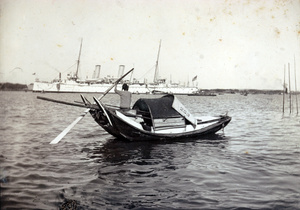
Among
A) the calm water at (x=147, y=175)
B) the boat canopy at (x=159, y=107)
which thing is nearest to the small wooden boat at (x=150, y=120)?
the boat canopy at (x=159, y=107)

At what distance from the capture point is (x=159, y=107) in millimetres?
11281

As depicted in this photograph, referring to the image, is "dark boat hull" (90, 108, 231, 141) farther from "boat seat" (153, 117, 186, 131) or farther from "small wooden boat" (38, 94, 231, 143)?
"boat seat" (153, 117, 186, 131)

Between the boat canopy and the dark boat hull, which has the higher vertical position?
the boat canopy

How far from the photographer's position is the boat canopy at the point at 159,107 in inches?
436

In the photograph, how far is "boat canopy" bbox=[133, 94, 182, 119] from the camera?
36.3 feet

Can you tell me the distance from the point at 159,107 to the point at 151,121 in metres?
0.83

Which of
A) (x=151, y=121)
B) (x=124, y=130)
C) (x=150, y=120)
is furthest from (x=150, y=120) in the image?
(x=124, y=130)

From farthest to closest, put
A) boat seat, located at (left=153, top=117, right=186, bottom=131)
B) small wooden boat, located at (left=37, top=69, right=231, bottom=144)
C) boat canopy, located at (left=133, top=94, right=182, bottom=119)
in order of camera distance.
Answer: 1. boat seat, located at (left=153, top=117, right=186, bottom=131)
2. boat canopy, located at (left=133, top=94, right=182, bottom=119)
3. small wooden boat, located at (left=37, top=69, right=231, bottom=144)

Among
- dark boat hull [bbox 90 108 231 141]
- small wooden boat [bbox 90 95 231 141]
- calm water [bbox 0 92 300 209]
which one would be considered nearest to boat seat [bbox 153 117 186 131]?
small wooden boat [bbox 90 95 231 141]

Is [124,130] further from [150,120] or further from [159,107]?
[159,107]

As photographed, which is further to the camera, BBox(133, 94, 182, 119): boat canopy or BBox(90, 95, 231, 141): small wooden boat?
BBox(133, 94, 182, 119): boat canopy

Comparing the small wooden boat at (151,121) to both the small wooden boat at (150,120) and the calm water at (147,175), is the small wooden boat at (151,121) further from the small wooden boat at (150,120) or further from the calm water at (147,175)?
the calm water at (147,175)

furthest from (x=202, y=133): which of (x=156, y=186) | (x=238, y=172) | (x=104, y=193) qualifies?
(x=104, y=193)

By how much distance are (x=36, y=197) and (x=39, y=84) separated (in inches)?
4065
